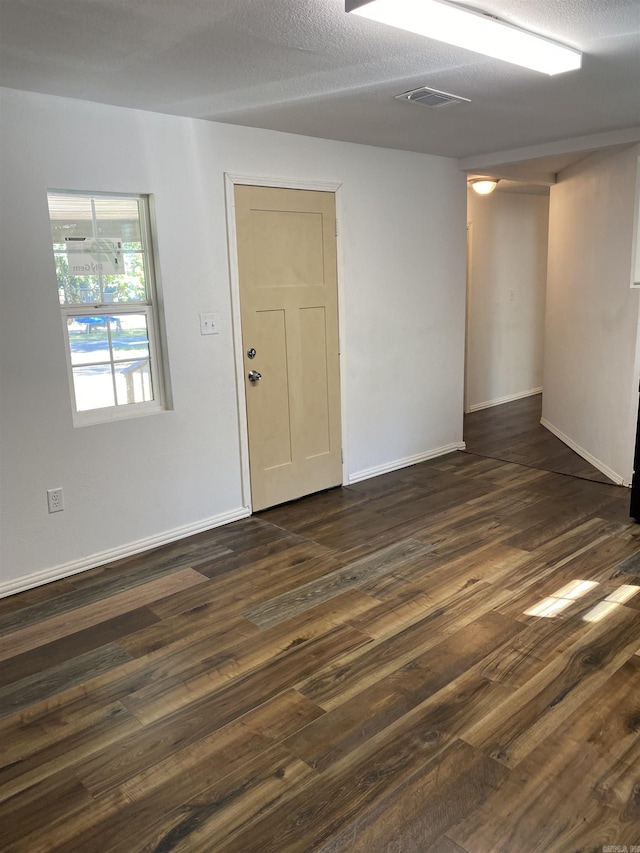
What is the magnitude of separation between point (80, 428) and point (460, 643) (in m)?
2.09

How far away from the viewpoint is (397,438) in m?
5.10

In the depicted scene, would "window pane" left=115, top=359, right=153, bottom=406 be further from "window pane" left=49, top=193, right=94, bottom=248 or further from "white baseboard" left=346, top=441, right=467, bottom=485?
"white baseboard" left=346, top=441, right=467, bottom=485

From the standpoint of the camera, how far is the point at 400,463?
513cm

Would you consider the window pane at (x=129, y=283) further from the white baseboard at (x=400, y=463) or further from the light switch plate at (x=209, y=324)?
the white baseboard at (x=400, y=463)

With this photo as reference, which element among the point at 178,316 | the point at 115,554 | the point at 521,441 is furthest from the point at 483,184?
the point at 115,554

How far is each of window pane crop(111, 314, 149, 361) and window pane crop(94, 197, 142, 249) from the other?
1.27 feet

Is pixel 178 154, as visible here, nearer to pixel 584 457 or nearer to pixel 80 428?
pixel 80 428

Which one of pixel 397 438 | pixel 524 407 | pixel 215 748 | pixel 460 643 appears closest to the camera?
pixel 215 748

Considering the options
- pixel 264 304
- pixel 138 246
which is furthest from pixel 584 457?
pixel 138 246

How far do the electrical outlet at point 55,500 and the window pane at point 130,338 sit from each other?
761mm

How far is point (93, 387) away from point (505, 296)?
523 cm

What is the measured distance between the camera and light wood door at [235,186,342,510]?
4004mm

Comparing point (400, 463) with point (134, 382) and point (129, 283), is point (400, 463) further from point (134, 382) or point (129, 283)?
point (129, 283)

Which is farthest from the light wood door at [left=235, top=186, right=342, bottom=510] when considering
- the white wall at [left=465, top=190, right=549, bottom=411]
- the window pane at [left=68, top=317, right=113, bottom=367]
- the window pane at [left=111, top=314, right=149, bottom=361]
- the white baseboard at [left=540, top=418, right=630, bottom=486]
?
the white wall at [left=465, top=190, right=549, bottom=411]
